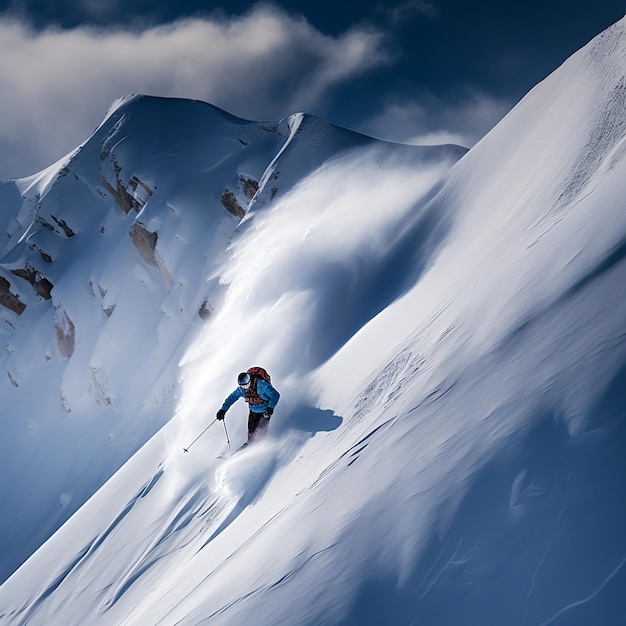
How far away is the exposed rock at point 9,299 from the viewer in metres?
43.2

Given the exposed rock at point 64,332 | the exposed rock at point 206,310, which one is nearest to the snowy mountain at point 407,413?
the exposed rock at point 206,310

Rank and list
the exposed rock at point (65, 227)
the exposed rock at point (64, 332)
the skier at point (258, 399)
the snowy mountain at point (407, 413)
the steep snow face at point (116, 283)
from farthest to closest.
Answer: the exposed rock at point (65, 227)
the exposed rock at point (64, 332)
the steep snow face at point (116, 283)
the skier at point (258, 399)
the snowy mountain at point (407, 413)

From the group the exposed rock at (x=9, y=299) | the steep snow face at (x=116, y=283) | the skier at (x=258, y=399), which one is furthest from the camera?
the exposed rock at (x=9, y=299)

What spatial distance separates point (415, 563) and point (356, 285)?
9.42 metres

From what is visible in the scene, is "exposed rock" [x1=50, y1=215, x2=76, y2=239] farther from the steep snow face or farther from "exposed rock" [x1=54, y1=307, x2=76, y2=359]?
"exposed rock" [x1=54, y1=307, x2=76, y2=359]

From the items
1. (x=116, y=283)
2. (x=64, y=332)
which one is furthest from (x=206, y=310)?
(x=64, y=332)

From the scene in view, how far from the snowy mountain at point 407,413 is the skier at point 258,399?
29 centimetres

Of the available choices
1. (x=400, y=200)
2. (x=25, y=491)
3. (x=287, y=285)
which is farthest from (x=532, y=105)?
(x=25, y=491)

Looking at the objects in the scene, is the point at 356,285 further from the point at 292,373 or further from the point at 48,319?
the point at 48,319

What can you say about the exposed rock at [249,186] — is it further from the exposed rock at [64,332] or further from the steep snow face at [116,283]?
the exposed rock at [64,332]

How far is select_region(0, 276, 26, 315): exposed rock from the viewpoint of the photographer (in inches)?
1702

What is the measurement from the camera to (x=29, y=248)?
4291 centimetres

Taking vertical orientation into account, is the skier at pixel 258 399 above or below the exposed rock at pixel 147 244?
below

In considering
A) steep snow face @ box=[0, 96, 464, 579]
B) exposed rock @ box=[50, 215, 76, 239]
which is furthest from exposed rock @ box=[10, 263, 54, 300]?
exposed rock @ box=[50, 215, 76, 239]
